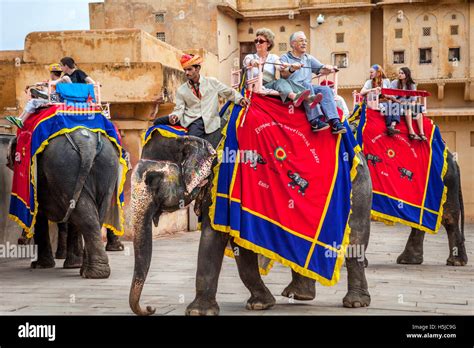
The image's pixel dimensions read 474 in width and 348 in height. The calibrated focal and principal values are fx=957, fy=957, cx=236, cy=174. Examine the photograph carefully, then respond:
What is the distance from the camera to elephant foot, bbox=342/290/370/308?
7859 mm

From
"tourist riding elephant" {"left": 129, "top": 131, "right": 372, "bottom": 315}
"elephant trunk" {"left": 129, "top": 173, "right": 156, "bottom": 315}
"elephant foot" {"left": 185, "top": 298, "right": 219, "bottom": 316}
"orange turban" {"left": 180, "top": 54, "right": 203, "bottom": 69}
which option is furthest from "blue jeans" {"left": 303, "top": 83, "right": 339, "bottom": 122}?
"elephant foot" {"left": 185, "top": 298, "right": 219, "bottom": 316}

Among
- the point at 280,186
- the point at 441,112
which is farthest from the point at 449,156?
the point at 441,112

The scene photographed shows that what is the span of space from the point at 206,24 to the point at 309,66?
78.6ft

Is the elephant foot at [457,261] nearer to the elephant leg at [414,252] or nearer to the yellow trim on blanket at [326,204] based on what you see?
the elephant leg at [414,252]

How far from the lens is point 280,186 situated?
7.52 meters

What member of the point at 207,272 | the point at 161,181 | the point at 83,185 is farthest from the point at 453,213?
the point at 161,181

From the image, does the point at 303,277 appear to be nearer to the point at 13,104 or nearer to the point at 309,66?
the point at 309,66

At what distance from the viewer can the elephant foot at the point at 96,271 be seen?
32.9ft

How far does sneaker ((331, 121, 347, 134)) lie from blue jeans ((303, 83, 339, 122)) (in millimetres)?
60

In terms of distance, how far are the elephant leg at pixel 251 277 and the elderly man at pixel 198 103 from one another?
1.02 metres

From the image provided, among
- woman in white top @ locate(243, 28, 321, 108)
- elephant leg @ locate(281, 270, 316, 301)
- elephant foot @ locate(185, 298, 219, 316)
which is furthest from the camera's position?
elephant leg @ locate(281, 270, 316, 301)

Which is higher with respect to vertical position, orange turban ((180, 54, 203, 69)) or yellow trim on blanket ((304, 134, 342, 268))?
orange turban ((180, 54, 203, 69))

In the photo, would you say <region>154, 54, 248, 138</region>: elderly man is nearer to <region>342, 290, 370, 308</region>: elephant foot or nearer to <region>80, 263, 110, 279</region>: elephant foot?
<region>342, 290, 370, 308</region>: elephant foot

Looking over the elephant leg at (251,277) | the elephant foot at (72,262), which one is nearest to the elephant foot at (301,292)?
the elephant leg at (251,277)
